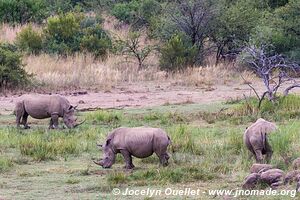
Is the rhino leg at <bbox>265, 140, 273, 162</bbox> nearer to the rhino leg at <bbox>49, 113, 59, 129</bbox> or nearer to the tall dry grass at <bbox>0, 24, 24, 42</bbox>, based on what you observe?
the rhino leg at <bbox>49, 113, 59, 129</bbox>

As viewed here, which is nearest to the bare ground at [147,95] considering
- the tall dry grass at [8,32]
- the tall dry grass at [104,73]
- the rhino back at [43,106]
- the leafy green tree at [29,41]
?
the tall dry grass at [104,73]

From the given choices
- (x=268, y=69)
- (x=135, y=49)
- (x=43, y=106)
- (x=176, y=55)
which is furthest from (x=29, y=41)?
(x=268, y=69)

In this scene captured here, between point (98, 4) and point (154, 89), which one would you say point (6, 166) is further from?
point (98, 4)

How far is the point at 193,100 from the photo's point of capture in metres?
19.9

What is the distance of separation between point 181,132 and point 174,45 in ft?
41.2

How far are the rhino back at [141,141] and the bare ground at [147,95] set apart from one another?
7.64m

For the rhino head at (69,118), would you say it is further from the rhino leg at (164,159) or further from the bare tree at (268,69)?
the rhino leg at (164,159)

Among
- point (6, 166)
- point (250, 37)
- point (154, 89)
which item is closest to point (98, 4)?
point (250, 37)

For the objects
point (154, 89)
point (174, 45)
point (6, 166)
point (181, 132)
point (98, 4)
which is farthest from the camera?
point (98, 4)

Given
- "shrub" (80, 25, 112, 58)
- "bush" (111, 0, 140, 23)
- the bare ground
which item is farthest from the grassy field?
"bush" (111, 0, 140, 23)

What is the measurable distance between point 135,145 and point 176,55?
48.4 feet

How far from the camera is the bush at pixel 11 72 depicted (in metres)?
21.3

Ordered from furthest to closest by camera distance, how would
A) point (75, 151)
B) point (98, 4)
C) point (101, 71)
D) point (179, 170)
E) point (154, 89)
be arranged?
point (98, 4) → point (101, 71) → point (154, 89) → point (75, 151) → point (179, 170)

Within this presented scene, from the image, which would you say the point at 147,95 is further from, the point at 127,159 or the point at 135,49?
the point at 127,159
